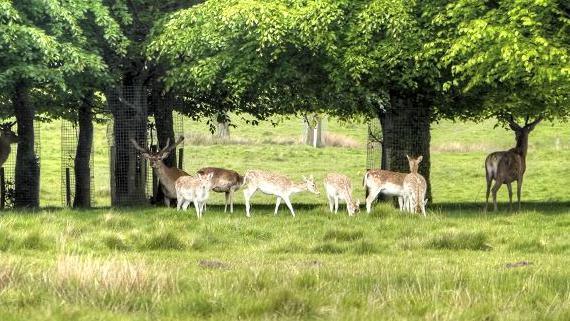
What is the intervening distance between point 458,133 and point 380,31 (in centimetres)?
3937

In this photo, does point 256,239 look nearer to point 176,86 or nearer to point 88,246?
point 88,246

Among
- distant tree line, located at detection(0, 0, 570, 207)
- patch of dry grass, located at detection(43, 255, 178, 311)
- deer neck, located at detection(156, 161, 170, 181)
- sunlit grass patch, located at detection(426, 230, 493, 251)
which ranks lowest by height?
sunlit grass patch, located at detection(426, 230, 493, 251)

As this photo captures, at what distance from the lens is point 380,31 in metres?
23.6

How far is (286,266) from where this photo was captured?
11.7 metres

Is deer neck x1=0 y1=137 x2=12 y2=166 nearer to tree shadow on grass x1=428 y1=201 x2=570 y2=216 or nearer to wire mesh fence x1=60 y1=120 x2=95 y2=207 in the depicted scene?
wire mesh fence x1=60 y1=120 x2=95 y2=207

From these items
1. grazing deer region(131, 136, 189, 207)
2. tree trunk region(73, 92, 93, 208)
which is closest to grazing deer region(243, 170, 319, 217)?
grazing deer region(131, 136, 189, 207)

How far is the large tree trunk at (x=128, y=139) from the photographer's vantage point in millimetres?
26750

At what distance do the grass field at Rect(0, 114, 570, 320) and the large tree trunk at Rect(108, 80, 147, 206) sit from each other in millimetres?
4982

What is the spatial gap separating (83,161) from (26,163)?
3.11m

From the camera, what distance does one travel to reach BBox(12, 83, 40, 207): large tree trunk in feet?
92.6

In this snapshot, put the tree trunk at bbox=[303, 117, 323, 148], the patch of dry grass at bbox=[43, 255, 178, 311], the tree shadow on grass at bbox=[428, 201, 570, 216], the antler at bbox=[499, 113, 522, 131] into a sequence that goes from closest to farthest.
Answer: the patch of dry grass at bbox=[43, 255, 178, 311] → the tree shadow on grass at bbox=[428, 201, 570, 216] → the antler at bbox=[499, 113, 522, 131] → the tree trunk at bbox=[303, 117, 323, 148]

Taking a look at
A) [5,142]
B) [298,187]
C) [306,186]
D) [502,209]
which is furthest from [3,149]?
[502,209]

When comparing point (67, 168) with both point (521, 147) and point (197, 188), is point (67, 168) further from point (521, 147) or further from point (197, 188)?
point (521, 147)

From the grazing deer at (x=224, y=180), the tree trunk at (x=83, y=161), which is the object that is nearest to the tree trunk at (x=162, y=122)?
the tree trunk at (x=83, y=161)
